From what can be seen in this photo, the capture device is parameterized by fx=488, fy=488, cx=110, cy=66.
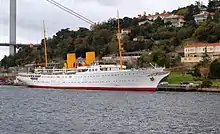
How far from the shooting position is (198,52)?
83.1 meters

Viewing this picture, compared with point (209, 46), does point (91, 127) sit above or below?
below

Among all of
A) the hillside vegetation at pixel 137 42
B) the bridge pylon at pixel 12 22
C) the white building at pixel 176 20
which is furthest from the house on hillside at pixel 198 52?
the bridge pylon at pixel 12 22

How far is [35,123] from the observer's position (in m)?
26.7

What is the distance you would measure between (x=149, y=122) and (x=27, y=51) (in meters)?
107

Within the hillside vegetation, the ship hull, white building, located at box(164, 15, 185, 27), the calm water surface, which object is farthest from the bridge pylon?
the calm water surface

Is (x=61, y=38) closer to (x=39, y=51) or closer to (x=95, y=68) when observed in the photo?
(x=39, y=51)

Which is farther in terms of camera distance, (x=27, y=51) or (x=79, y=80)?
(x=27, y=51)

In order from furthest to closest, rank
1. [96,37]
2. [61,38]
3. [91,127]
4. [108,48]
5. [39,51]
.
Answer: [61,38], [39,51], [96,37], [108,48], [91,127]

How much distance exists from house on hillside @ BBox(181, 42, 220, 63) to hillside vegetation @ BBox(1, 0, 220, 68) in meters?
2.09

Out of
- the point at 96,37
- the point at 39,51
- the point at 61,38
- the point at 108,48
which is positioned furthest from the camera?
the point at 61,38

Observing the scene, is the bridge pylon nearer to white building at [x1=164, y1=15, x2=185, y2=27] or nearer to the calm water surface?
white building at [x1=164, y1=15, x2=185, y2=27]

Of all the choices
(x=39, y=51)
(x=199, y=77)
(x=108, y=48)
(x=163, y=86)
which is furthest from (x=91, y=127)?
(x=39, y=51)

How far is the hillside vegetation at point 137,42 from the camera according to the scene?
9094cm

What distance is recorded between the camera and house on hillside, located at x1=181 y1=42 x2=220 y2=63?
3155 inches
